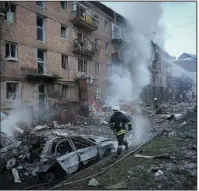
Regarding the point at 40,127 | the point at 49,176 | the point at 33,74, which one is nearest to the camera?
the point at 49,176

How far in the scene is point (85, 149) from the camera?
686 centimetres

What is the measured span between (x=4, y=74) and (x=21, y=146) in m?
2.34

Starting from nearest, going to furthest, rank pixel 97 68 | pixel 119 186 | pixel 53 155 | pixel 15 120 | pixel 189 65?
pixel 119 186
pixel 53 155
pixel 15 120
pixel 97 68
pixel 189 65

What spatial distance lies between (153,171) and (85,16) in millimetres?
7614

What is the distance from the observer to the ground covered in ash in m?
5.07

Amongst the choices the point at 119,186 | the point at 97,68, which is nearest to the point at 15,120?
the point at 119,186

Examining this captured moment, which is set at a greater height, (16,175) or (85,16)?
(85,16)

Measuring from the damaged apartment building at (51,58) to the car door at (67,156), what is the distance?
6.04ft

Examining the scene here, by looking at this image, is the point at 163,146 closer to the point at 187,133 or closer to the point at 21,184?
the point at 187,133

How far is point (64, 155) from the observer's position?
20.1 feet

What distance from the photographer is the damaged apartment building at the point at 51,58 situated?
7.74 m

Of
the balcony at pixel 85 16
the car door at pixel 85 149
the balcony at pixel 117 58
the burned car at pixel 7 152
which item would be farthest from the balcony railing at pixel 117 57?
the burned car at pixel 7 152

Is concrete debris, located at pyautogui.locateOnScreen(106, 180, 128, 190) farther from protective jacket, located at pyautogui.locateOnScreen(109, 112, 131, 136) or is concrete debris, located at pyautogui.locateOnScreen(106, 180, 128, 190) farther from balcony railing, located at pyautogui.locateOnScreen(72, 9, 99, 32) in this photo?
balcony railing, located at pyautogui.locateOnScreen(72, 9, 99, 32)

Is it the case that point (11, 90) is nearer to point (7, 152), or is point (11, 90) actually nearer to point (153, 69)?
point (7, 152)
